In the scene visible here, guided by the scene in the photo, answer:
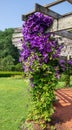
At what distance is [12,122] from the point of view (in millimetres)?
5656

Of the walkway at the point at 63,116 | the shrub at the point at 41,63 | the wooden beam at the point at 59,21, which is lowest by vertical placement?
the walkway at the point at 63,116

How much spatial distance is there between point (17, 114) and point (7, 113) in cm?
29

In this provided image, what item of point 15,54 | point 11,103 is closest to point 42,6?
point 11,103

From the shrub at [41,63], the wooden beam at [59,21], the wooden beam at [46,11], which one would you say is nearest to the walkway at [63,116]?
the shrub at [41,63]

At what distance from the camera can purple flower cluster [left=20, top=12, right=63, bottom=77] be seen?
16.1 feet

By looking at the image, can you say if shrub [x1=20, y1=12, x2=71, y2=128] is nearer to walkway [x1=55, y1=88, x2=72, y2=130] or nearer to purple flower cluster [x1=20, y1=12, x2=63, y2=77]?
purple flower cluster [x1=20, y1=12, x2=63, y2=77]

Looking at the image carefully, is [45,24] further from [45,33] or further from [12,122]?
[12,122]

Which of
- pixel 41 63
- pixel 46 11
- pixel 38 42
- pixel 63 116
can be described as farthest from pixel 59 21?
pixel 63 116

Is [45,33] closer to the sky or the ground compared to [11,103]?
closer to the sky

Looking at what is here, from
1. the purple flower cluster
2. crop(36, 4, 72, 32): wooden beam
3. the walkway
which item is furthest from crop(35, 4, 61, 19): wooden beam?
the walkway

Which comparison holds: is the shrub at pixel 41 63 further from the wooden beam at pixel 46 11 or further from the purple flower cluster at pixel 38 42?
the wooden beam at pixel 46 11

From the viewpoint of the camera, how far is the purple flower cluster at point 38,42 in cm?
492

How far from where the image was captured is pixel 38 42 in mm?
4930

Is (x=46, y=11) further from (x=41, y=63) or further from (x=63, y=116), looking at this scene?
(x=63, y=116)
